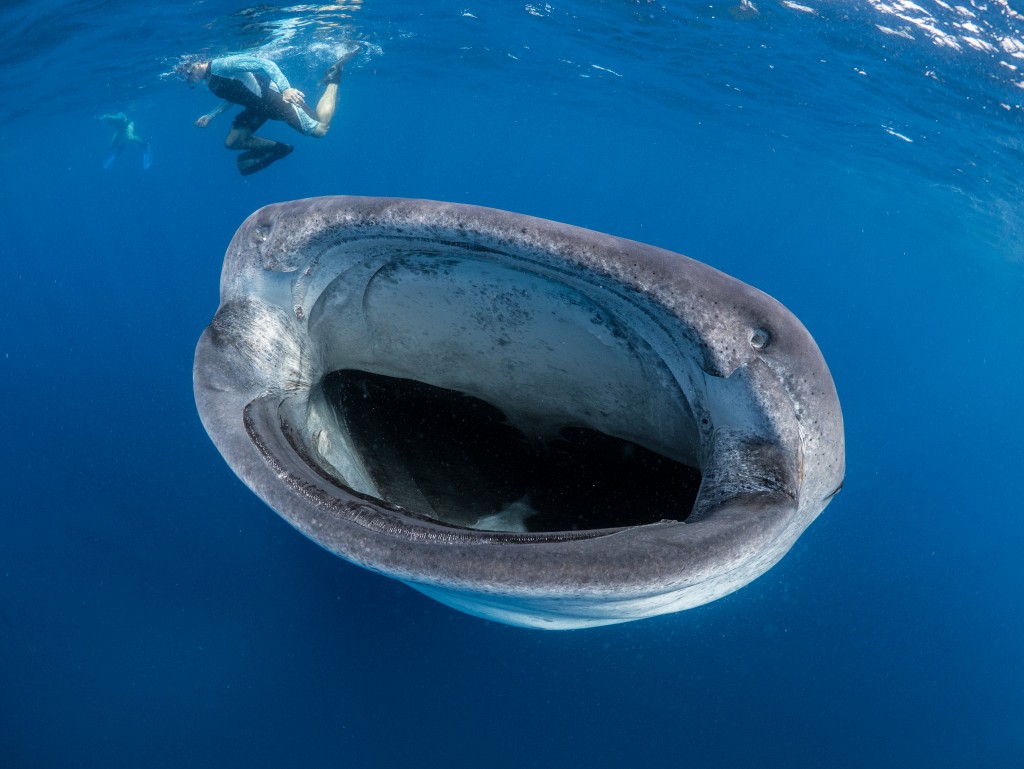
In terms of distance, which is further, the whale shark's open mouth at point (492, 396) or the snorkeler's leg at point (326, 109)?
the snorkeler's leg at point (326, 109)

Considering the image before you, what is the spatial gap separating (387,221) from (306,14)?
639 inches

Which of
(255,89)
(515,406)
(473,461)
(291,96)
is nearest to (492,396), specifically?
(515,406)

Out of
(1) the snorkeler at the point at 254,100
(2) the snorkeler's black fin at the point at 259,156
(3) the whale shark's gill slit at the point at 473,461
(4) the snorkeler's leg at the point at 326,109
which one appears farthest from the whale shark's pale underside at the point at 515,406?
(4) the snorkeler's leg at the point at 326,109

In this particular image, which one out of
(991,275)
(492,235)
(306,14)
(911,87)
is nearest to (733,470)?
(492,235)

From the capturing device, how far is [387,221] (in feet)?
5.15

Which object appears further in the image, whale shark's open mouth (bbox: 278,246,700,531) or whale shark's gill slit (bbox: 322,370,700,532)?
whale shark's gill slit (bbox: 322,370,700,532)

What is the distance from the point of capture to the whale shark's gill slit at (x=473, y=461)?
2357 millimetres

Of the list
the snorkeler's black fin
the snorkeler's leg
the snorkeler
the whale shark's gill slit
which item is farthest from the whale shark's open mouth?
the snorkeler's leg

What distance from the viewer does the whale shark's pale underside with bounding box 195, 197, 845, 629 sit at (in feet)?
3.92

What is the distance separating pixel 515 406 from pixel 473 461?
0.35 m

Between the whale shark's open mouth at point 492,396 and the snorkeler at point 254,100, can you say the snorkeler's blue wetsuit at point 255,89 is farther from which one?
the whale shark's open mouth at point 492,396

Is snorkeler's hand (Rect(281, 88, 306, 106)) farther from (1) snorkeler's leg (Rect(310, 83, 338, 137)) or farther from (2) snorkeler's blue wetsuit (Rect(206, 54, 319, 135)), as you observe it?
(1) snorkeler's leg (Rect(310, 83, 338, 137))

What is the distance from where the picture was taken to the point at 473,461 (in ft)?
8.48

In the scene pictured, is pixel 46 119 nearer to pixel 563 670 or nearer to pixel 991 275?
pixel 563 670
